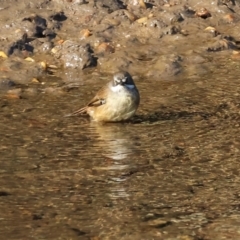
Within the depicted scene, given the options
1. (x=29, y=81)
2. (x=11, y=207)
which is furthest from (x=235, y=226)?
(x=29, y=81)

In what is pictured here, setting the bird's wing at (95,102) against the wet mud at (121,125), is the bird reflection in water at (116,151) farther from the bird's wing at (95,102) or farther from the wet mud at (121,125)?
the bird's wing at (95,102)

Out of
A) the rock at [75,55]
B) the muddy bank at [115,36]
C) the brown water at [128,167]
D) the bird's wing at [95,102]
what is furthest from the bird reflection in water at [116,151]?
the rock at [75,55]

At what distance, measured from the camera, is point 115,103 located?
871 cm

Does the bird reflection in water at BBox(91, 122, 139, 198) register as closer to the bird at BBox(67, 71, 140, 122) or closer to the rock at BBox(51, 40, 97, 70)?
the bird at BBox(67, 71, 140, 122)

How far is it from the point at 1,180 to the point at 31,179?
0.75 feet

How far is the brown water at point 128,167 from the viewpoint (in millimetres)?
6031

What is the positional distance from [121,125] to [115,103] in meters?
0.22

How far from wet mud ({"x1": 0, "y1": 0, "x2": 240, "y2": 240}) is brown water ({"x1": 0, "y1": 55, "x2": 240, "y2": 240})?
0.01 metres

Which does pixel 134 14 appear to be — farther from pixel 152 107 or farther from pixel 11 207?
pixel 11 207

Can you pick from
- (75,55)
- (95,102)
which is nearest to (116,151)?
(95,102)

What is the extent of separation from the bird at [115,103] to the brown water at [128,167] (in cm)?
9

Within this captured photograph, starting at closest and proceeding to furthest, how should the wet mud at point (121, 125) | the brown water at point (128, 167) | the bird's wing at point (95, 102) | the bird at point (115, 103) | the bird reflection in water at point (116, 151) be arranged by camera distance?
the brown water at point (128, 167), the wet mud at point (121, 125), the bird reflection in water at point (116, 151), the bird at point (115, 103), the bird's wing at point (95, 102)

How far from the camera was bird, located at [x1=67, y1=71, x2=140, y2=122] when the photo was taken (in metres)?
8.64

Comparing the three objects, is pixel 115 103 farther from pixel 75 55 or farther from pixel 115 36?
pixel 115 36
